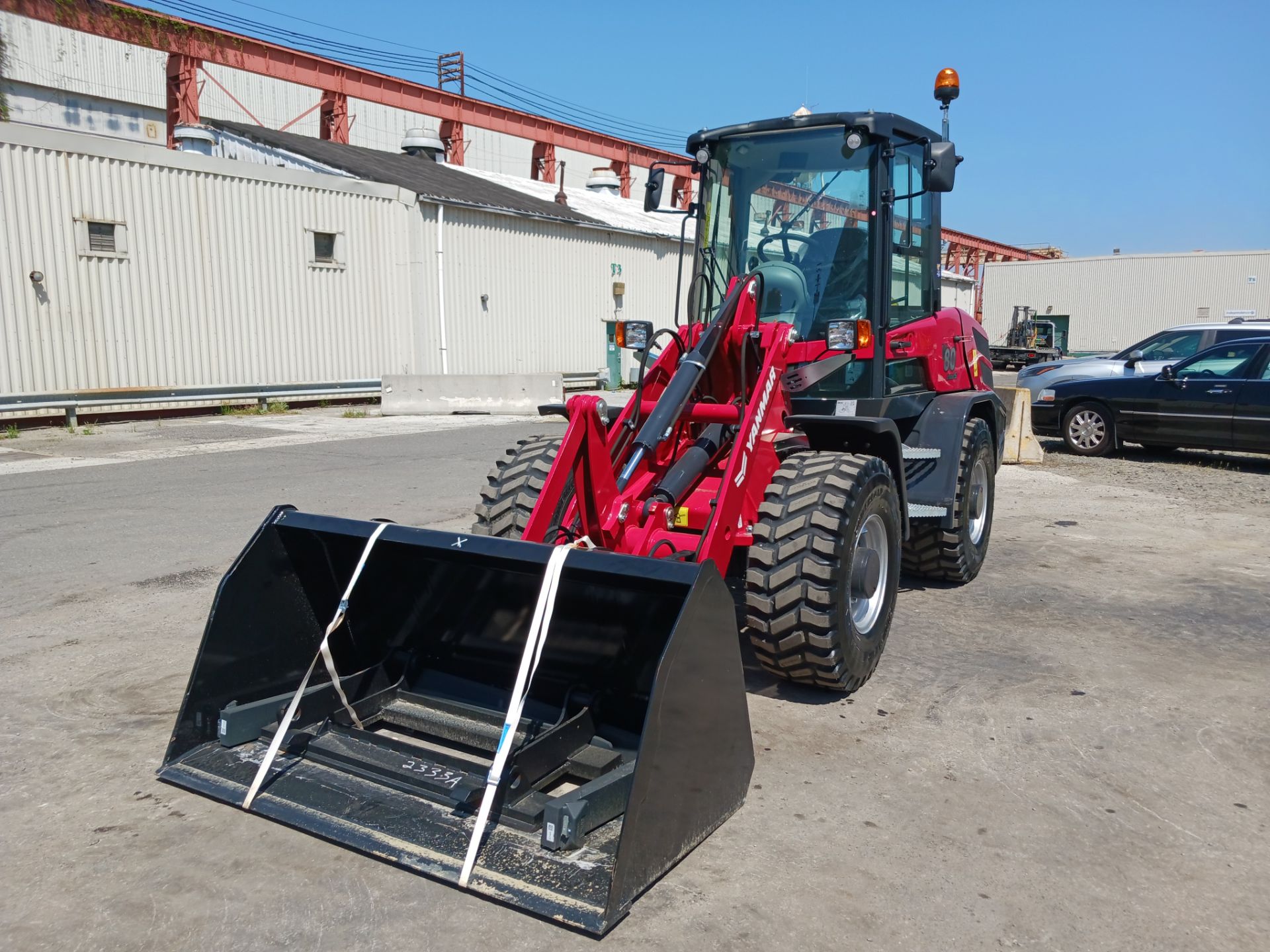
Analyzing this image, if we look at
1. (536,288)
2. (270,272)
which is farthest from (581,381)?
(270,272)

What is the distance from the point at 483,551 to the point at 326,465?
28.0ft

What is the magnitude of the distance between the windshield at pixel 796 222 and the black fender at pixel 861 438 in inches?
28.2

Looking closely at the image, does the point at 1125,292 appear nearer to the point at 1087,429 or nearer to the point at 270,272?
the point at 1087,429

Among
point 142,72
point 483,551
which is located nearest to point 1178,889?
point 483,551

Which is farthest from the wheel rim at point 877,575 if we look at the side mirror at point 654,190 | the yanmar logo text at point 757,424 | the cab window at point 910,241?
the side mirror at point 654,190

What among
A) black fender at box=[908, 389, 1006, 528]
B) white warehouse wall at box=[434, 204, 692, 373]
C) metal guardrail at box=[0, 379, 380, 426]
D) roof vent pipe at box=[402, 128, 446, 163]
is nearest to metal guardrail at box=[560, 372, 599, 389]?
white warehouse wall at box=[434, 204, 692, 373]

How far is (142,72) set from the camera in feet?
98.0

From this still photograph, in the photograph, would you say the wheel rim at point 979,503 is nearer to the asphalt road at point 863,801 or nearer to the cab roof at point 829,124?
the asphalt road at point 863,801

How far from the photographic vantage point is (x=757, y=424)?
4785mm

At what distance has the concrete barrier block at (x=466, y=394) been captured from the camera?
18.2 metres

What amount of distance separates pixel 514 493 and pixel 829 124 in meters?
2.79

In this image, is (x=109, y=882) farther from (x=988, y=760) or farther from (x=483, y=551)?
(x=988, y=760)

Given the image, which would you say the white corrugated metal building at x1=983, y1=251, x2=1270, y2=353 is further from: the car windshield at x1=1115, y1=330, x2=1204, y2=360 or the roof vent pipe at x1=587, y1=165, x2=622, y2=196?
the car windshield at x1=1115, y1=330, x2=1204, y2=360

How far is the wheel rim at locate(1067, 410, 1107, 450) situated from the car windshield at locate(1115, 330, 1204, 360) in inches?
102
